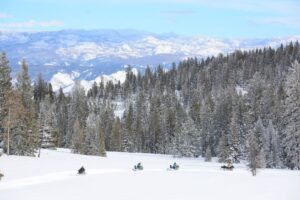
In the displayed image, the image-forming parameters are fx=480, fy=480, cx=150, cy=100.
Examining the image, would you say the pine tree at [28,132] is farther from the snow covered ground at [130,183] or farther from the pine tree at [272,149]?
the pine tree at [272,149]

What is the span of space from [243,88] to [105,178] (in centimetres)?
15945

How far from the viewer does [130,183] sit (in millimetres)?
42656

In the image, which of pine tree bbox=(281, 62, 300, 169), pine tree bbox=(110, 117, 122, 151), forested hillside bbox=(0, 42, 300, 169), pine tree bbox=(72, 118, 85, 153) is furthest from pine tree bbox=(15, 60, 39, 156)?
pine tree bbox=(110, 117, 122, 151)

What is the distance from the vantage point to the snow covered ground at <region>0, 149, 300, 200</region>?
118 feet

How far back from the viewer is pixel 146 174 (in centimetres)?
4912

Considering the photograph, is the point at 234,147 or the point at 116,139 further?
the point at 116,139

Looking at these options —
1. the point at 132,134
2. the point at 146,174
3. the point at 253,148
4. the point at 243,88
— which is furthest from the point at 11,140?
the point at 243,88

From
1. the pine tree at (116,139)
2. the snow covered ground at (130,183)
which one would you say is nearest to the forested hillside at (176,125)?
the pine tree at (116,139)

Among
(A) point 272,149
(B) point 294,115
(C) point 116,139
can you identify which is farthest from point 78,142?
(B) point 294,115

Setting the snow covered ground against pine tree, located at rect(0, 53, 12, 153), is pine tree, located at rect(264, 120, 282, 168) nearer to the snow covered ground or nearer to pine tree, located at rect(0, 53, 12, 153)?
the snow covered ground

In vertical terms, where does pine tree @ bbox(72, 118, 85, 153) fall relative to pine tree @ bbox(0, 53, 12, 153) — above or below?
below

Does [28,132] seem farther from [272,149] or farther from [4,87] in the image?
[272,149]

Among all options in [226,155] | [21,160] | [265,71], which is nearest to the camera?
[21,160]

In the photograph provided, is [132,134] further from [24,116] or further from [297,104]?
[297,104]
